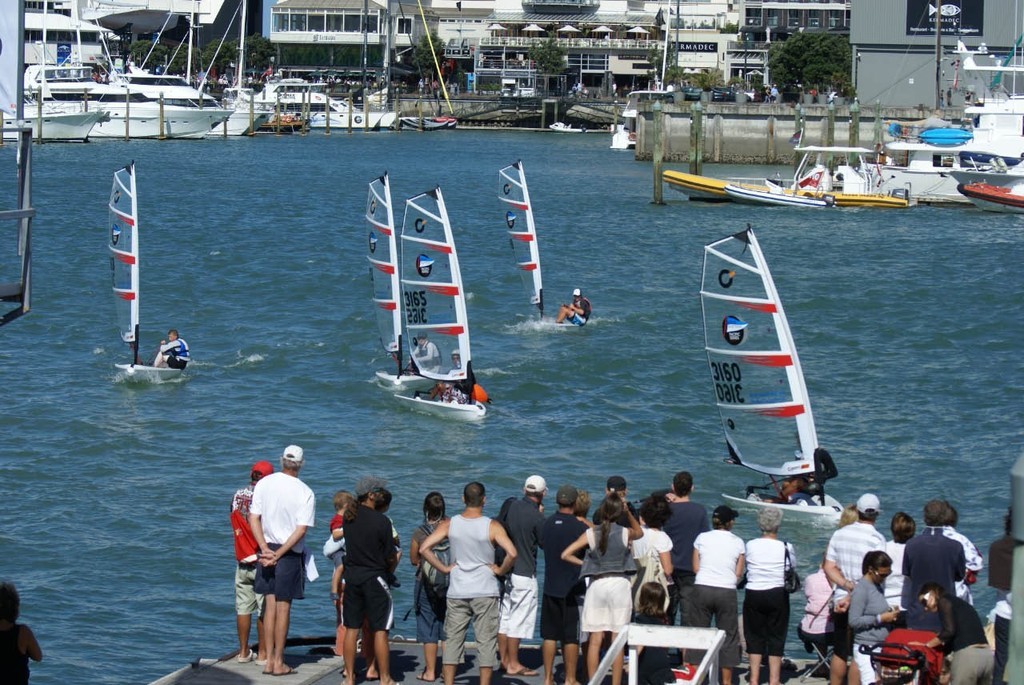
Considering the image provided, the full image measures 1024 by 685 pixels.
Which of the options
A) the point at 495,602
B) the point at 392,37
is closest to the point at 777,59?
the point at 392,37

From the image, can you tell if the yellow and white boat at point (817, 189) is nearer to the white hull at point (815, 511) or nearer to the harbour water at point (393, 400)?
the harbour water at point (393, 400)

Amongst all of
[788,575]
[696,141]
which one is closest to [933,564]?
[788,575]

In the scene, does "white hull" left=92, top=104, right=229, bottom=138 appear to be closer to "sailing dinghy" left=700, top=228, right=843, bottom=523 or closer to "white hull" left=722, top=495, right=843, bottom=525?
"sailing dinghy" left=700, top=228, right=843, bottom=523

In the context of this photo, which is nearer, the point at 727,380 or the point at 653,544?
the point at 653,544

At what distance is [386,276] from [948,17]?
2501 inches

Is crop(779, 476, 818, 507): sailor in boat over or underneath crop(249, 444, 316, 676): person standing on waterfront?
underneath

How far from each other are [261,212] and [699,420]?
105ft

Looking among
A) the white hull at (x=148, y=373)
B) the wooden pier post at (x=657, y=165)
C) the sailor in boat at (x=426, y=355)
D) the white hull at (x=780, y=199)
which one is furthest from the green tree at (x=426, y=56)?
the sailor in boat at (x=426, y=355)

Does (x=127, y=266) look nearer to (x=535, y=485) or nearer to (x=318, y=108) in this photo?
(x=535, y=485)

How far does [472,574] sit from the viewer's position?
9.69 metres

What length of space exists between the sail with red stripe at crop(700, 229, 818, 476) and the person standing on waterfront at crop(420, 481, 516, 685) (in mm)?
6527

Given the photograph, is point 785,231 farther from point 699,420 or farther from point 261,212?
point 699,420

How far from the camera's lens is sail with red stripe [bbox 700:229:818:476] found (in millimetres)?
15750

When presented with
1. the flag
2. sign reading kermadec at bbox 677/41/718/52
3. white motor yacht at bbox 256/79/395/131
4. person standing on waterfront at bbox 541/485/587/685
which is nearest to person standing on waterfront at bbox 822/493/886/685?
person standing on waterfront at bbox 541/485/587/685
